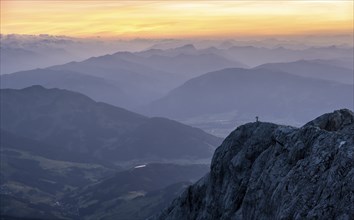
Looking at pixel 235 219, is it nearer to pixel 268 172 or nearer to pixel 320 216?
pixel 268 172

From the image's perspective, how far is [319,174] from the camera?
52.6 meters

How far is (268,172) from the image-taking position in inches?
2532

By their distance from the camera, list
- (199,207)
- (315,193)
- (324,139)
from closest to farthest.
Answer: (315,193), (324,139), (199,207)

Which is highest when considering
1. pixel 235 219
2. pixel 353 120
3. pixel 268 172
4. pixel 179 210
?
pixel 353 120

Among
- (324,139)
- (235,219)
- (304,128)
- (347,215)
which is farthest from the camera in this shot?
(235,219)

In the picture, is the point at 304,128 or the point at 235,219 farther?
the point at 235,219

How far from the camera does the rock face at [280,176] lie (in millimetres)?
49250

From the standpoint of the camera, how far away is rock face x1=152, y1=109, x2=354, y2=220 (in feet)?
162

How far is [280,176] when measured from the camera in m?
61.2

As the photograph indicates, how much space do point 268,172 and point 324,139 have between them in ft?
32.8

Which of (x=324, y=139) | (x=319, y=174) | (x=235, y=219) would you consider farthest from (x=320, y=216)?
(x=235, y=219)

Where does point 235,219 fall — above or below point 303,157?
below

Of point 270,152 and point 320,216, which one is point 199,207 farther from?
point 320,216

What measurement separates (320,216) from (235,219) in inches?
900
